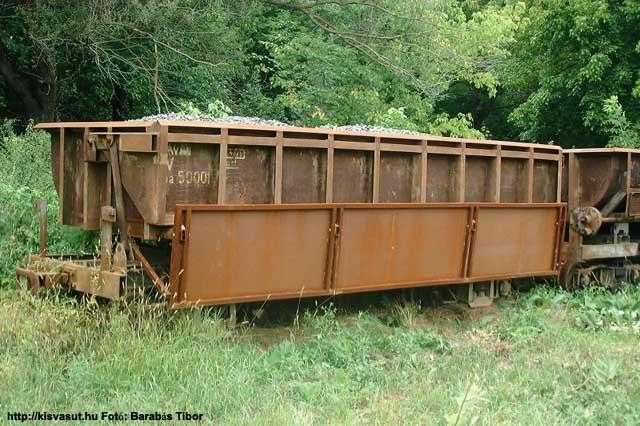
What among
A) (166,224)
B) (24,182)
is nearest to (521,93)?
(24,182)

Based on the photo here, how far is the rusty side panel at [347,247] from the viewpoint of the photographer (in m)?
7.07

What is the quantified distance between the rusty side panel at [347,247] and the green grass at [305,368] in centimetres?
42

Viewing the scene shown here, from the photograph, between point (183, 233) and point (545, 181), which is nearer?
point (183, 233)

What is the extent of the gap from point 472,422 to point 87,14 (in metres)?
14.0

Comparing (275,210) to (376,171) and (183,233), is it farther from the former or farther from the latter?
(376,171)

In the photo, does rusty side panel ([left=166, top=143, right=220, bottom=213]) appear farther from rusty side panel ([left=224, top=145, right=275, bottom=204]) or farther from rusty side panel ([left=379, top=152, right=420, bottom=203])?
rusty side panel ([left=379, top=152, right=420, bottom=203])

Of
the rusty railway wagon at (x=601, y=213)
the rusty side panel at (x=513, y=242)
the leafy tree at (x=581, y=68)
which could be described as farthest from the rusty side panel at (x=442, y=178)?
the leafy tree at (x=581, y=68)

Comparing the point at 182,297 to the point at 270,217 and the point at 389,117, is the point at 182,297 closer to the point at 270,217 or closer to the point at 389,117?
the point at 270,217

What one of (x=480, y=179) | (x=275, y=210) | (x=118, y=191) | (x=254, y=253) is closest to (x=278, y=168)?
(x=275, y=210)

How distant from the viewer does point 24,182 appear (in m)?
10.6

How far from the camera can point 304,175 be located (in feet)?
26.6

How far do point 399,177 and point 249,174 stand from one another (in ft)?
7.22

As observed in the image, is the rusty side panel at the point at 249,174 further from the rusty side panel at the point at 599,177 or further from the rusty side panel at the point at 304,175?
the rusty side panel at the point at 599,177

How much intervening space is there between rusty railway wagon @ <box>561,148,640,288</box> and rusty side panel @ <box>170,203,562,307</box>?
2.38 feet
